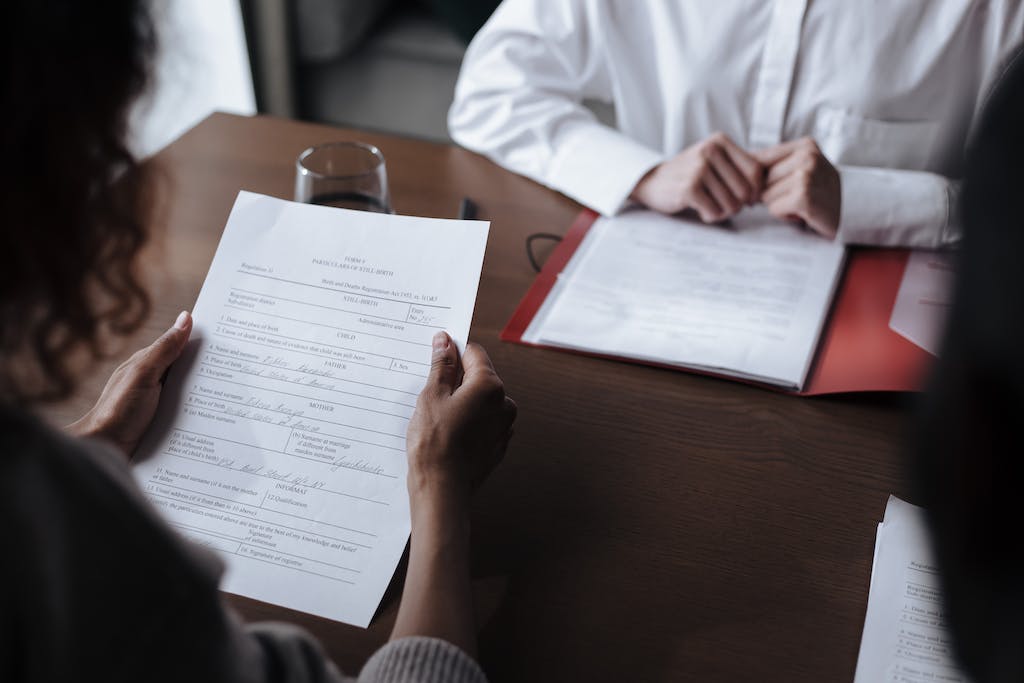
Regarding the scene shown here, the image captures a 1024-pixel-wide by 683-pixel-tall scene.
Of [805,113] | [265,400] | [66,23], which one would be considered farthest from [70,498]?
[805,113]

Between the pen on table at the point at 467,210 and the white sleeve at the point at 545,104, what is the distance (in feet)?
0.39

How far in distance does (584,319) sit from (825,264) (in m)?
0.28

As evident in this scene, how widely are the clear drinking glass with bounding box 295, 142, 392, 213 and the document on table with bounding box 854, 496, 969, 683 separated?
21.2 inches

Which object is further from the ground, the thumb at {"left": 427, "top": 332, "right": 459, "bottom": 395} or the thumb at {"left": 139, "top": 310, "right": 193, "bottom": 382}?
the thumb at {"left": 427, "top": 332, "right": 459, "bottom": 395}

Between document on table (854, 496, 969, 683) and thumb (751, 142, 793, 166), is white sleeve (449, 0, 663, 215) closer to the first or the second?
thumb (751, 142, 793, 166)

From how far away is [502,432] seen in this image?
66 cm

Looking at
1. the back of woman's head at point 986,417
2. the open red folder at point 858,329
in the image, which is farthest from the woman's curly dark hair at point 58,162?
the open red folder at point 858,329

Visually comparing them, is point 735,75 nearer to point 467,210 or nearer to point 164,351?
point 467,210

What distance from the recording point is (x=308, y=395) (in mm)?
674

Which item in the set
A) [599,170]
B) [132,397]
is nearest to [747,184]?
[599,170]

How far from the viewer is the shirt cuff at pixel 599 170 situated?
101 centimetres

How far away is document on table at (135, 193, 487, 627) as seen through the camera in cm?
61

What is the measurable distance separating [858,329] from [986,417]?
22.0 inches

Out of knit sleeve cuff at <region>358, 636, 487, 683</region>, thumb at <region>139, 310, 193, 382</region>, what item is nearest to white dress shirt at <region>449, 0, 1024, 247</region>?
thumb at <region>139, 310, 193, 382</region>
